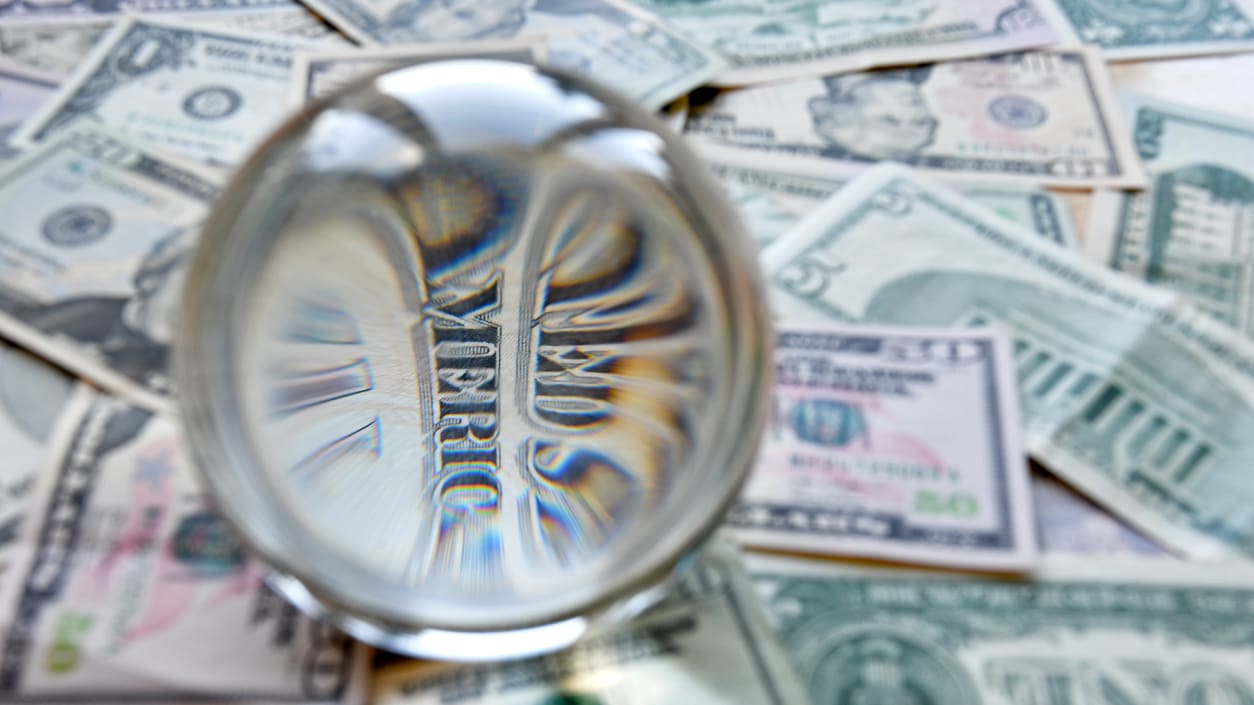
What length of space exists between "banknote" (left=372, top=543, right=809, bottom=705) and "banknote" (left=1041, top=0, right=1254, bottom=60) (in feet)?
1.53

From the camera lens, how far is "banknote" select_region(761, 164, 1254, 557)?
52 cm

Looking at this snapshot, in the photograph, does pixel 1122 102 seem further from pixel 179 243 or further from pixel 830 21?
pixel 179 243

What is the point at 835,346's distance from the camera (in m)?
0.56

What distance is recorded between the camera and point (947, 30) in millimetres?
740

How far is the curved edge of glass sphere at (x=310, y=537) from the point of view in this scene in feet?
1.19

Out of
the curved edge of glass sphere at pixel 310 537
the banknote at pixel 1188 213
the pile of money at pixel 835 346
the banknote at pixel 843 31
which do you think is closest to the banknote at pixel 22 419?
the pile of money at pixel 835 346

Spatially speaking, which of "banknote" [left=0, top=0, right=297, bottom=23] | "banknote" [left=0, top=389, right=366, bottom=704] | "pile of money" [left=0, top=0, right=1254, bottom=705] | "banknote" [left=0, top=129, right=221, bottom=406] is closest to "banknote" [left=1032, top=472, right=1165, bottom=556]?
"pile of money" [left=0, top=0, right=1254, bottom=705]

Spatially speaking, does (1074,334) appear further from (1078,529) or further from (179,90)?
(179,90)

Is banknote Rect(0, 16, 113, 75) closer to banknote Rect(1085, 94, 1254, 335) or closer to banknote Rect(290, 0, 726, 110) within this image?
banknote Rect(290, 0, 726, 110)

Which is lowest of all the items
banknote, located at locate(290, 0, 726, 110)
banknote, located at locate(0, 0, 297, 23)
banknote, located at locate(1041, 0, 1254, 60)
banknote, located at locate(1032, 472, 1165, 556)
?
banknote, located at locate(1032, 472, 1165, 556)

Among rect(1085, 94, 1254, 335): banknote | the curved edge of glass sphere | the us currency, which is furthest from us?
rect(1085, 94, 1254, 335): banknote

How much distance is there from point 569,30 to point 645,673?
433mm

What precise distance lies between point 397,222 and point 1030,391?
291 mm

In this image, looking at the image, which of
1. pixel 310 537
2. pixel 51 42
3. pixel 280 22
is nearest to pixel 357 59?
pixel 280 22
